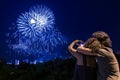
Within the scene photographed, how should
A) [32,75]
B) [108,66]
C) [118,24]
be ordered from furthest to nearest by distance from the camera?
[118,24] → [32,75] → [108,66]

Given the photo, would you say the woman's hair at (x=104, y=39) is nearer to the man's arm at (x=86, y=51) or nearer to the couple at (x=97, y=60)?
the couple at (x=97, y=60)

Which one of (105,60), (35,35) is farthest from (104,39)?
(35,35)

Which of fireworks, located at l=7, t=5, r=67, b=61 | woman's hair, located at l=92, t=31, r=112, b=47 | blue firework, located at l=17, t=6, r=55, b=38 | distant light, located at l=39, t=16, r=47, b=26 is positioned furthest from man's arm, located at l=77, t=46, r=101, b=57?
distant light, located at l=39, t=16, r=47, b=26

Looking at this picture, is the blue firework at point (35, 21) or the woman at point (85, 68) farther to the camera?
the blue firework at point (35, 21)

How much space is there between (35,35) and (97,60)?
3659 mm

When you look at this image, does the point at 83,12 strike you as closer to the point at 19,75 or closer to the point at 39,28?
the point at 39,28

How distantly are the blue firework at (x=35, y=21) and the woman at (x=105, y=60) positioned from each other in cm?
354

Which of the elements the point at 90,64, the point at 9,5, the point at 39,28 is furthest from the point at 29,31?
the point at 90,64

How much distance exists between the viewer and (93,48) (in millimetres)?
3482

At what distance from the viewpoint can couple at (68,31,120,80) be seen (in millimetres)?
3459

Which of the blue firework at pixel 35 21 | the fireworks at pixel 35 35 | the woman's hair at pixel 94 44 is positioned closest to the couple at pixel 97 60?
the woman's hair at pixel 94 44

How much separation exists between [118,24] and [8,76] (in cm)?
270

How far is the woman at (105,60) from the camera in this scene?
11.3 ft

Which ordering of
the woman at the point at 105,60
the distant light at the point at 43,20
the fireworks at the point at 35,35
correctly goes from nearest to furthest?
the woman at the point at 105,60 → the fireworks at the point at 35,35 → the distant light at the point at 43,20
